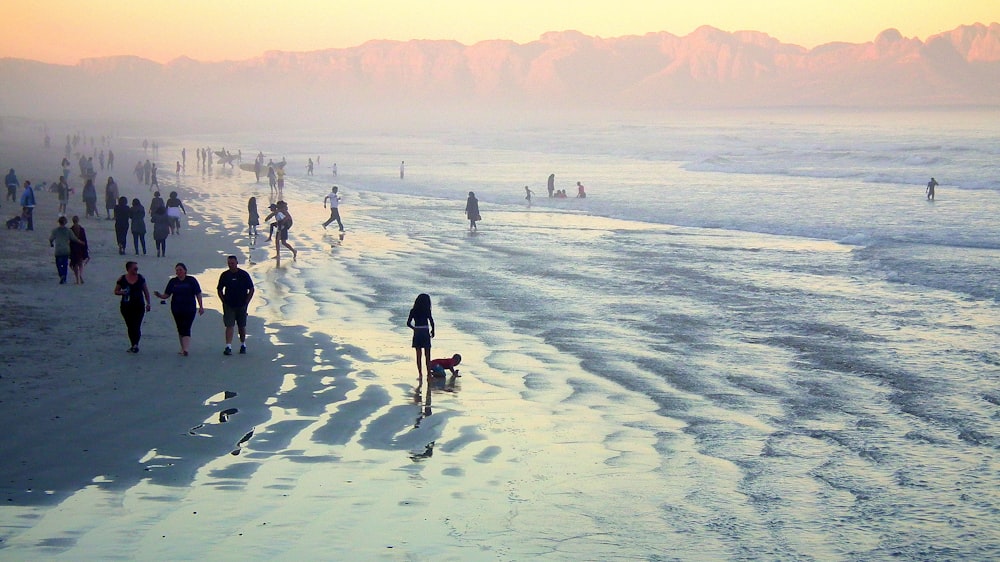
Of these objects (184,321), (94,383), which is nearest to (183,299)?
(184,321)

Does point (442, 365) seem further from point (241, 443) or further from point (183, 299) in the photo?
point (183, 299)

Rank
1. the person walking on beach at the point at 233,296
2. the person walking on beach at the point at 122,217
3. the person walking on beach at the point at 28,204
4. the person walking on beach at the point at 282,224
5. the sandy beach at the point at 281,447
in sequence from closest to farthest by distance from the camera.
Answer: the sandy beach at the point at 281,447, the person walking on beach at the point at 233,296, the person walking on beach at the point at 122,217, the person walking on beach at the point at 282,224, the person walking on beach at the point at 28,204

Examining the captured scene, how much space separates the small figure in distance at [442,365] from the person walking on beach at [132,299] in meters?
4.20

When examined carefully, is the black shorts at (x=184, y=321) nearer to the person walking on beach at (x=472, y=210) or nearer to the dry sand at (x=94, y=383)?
the dry sand at (x=94, y=383)

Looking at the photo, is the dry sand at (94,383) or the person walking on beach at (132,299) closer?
the dry sand at (94,383)

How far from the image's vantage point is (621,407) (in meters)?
12.4

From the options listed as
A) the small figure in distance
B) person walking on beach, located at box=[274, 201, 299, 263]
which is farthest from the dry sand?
person walking on beach, located at box=[274, 201, 299, 263]

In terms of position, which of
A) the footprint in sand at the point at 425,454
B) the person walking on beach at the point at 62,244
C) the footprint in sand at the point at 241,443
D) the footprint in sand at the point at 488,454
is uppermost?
the person walking on beach at the point at 62,244

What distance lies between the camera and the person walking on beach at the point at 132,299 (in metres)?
14.0

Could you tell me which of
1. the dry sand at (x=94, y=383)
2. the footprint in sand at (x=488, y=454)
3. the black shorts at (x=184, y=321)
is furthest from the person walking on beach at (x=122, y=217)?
the footprint in sand at (x=488, y=454)

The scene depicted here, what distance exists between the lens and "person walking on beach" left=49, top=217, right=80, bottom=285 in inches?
762

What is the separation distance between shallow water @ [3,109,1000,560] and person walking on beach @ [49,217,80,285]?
3897mm

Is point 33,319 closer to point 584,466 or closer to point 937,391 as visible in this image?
point 584,466

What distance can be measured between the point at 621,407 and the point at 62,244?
1252cm
